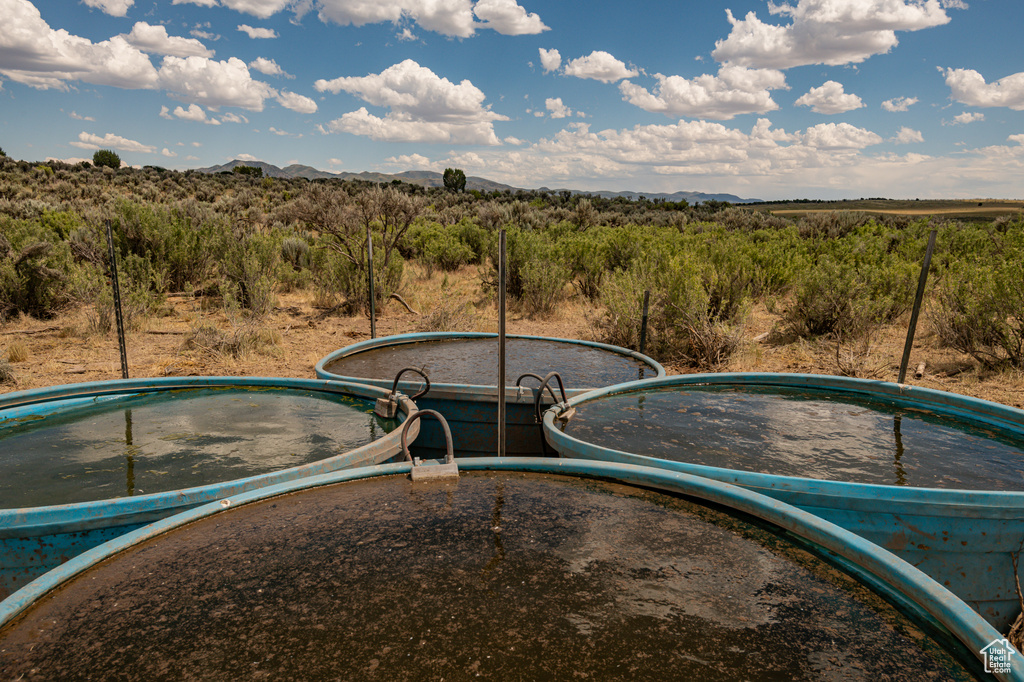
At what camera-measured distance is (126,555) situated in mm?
2061

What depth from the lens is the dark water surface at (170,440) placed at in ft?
9.33

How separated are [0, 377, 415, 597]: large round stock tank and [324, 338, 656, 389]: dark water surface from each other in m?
1.00

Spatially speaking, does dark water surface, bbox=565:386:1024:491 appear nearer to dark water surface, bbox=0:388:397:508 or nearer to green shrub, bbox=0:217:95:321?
dark water surface, bbox=0:388:397:508

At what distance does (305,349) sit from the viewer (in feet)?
29.0

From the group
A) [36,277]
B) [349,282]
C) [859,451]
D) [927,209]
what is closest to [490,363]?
[859,451]

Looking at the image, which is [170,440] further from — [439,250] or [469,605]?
[439,250]

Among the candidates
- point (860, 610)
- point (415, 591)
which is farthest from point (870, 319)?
point (415, 591)

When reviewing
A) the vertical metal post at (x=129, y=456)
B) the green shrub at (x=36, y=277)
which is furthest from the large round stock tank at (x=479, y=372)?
the green shrub at (x=36, y=277)

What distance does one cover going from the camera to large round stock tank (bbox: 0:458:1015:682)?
150 cm

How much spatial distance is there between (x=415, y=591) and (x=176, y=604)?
0.71 m

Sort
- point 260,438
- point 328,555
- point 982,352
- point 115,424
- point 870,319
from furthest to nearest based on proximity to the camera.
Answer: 1. point 870,319
2. point 982,352
3. point 115,424
4. point 260,438
5. point 328,555

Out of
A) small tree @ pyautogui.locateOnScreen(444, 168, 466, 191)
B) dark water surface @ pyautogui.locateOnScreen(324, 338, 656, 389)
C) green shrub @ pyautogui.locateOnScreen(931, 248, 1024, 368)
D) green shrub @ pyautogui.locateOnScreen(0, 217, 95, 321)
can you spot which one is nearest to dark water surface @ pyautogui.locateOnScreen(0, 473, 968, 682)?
dark water surface @ pyautogui.locateOnScreen(324, 338, 656, 389)

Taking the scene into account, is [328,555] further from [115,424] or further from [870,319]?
[870,319]

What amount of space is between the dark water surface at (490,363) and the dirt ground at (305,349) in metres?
2.07
